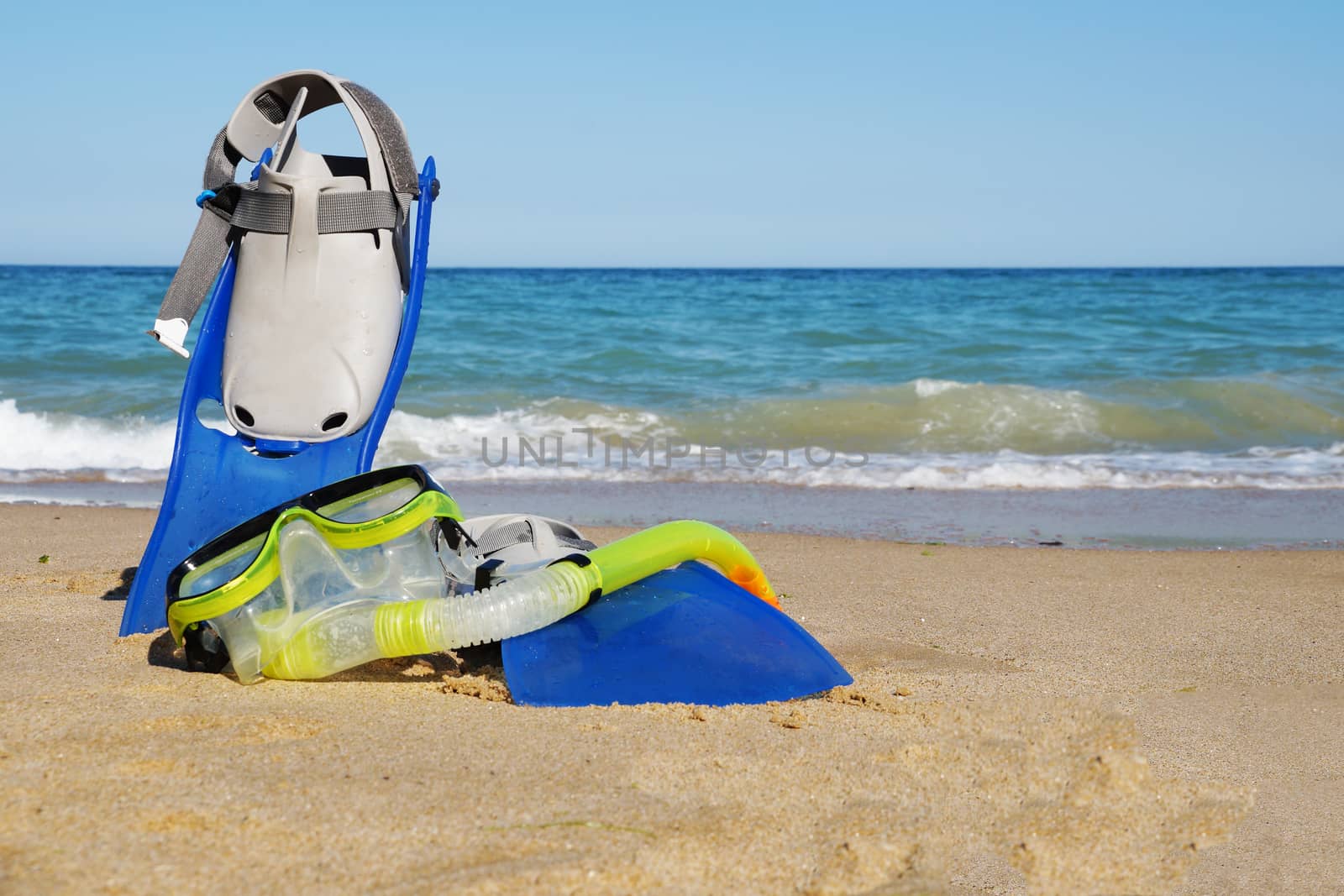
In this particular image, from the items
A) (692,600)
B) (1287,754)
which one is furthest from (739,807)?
(1287,754)

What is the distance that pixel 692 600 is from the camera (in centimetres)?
290

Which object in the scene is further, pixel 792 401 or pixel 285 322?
pixel 792 401

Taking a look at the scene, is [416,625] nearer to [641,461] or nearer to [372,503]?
[372,503]

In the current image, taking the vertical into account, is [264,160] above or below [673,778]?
above

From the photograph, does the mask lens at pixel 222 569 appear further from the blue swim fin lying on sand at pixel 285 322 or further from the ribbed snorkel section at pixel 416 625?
the blue swim fin lying on sand at pixel 285 322

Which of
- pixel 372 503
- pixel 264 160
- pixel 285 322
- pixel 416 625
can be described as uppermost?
pixel 264 160

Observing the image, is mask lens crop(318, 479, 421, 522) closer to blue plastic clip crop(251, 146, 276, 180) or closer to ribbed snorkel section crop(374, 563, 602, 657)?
ribbed snorkel section crop(374, 563, 602, 657)

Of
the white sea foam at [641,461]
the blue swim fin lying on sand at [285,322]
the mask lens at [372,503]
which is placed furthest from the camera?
the white sea foam at [641,461]

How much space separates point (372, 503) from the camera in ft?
9.23

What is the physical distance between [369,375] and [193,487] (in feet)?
1.85

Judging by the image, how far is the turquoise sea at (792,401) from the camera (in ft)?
26.1

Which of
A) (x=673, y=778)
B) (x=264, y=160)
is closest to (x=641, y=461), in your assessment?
(x=264, y=160)

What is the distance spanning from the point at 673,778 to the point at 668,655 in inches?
21.7

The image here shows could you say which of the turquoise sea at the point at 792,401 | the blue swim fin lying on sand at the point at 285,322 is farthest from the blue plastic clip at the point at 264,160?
the turquoise sea at the point at 792,401
